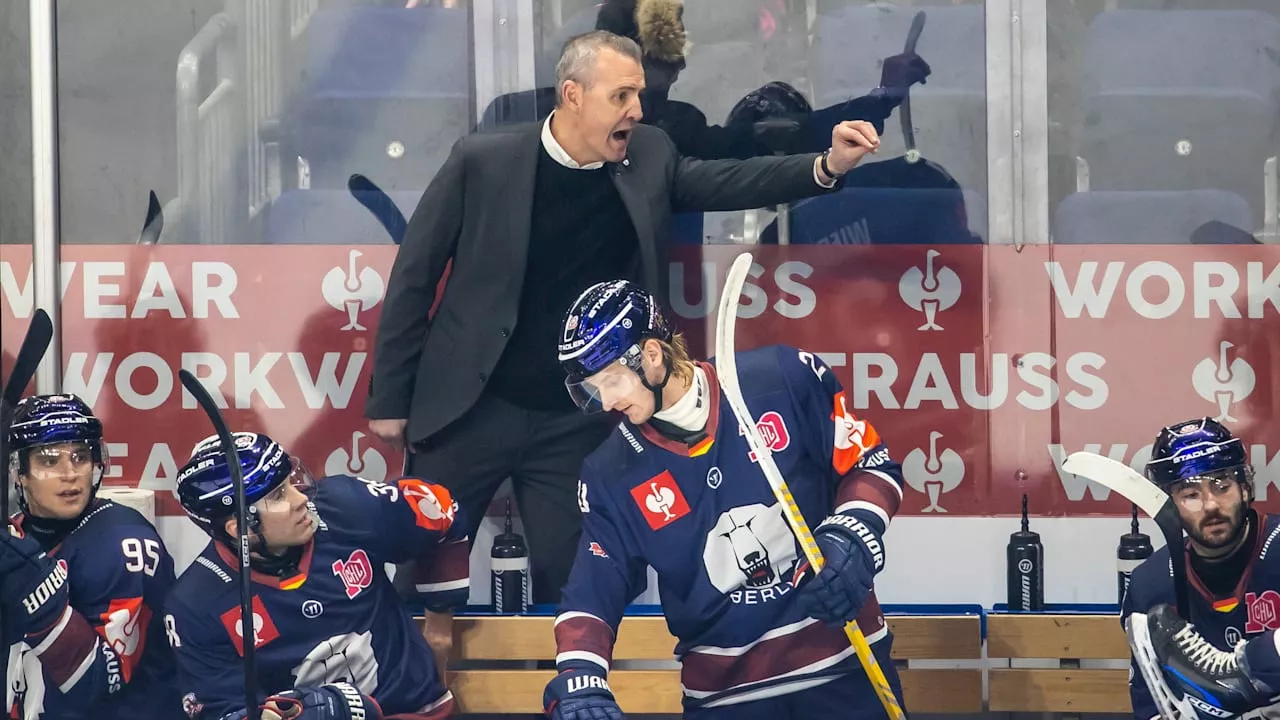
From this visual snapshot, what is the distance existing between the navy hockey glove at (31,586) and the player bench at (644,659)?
92cm

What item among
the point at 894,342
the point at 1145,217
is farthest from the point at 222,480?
the point at 1145,217

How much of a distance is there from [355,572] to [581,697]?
670mm

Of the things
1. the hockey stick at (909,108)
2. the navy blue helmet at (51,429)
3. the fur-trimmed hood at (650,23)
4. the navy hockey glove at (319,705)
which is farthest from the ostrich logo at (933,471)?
the navy blue helmet at (51,429)

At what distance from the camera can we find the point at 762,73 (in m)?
4.32

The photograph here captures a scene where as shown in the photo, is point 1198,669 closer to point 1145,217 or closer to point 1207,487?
point 1207,487

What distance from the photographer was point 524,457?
421cm

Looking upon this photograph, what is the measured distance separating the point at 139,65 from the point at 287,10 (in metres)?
0.40

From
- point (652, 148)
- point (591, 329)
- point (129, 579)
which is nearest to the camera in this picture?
point (591, 329)

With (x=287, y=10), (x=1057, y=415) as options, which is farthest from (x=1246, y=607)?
(x=287, y=10)

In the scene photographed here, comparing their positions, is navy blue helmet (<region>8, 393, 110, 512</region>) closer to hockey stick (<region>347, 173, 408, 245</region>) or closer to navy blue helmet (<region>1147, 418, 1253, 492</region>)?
A: hockey stick (<region>347, 173, 408, 245</region>)

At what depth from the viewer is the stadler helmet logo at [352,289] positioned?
441 centimetres

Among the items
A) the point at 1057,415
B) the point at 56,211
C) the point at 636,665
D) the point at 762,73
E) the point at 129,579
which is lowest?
the point at 636,665

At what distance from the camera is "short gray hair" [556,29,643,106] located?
13.3ft

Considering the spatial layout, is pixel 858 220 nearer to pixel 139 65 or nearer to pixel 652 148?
pixel 652 148
